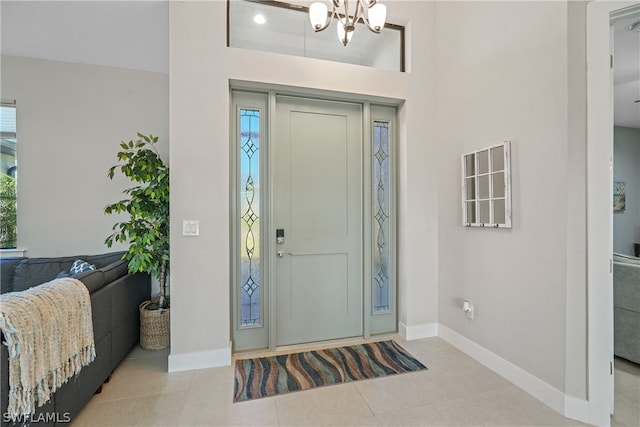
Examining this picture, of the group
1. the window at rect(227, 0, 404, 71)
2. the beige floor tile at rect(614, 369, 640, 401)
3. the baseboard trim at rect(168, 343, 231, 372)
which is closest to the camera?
the beige floor tile at rect(614, 369, 640, 401)

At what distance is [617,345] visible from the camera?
2389mm

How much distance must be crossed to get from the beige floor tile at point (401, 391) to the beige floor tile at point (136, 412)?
123cm

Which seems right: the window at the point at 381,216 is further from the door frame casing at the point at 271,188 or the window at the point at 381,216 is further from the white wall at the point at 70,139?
the white wall at the point at 70,139

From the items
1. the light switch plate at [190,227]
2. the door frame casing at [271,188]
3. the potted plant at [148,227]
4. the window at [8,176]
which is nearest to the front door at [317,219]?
the door frame casing at [271,188]

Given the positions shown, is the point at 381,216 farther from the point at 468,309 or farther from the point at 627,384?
the point at 627,384

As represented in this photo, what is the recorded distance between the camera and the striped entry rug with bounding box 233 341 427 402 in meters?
2.07

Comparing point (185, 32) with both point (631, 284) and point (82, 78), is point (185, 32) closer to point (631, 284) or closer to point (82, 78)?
point (82, 78)

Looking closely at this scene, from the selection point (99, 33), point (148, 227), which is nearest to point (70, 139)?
point (99, 33)

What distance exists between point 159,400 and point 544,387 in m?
2.53

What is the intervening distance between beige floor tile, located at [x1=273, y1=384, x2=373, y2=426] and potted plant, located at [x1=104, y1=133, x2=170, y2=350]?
4.72 feet

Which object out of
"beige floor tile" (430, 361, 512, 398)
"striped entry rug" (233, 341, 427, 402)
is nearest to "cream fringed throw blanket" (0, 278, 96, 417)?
"striped entry rug" (233, 341, 427, 402)

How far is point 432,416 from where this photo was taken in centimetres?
176

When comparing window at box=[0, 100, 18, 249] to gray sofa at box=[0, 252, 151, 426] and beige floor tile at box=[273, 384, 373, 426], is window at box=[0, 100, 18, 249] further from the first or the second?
beige floor tile at box=[273, 384, 373, 426]

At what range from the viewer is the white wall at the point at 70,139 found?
3076 millimetres
